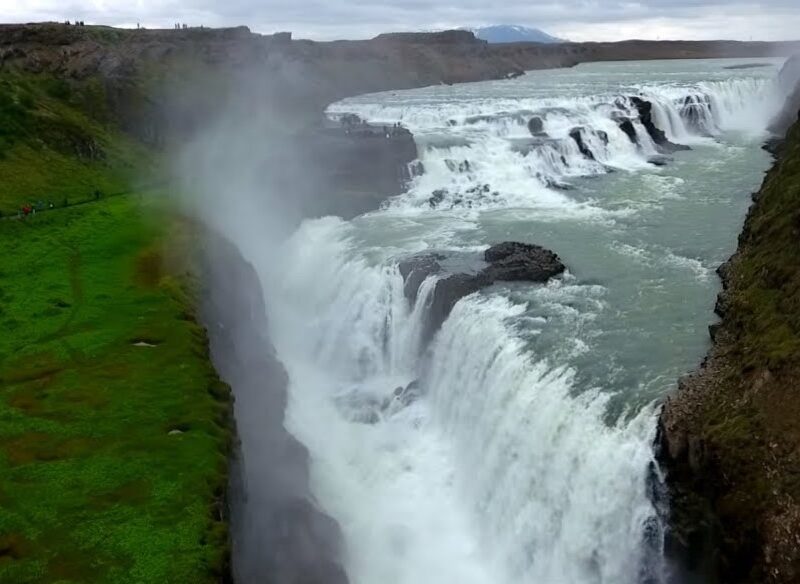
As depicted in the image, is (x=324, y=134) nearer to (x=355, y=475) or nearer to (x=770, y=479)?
(x=355, y=475)

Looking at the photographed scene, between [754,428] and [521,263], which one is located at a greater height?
[521,263]

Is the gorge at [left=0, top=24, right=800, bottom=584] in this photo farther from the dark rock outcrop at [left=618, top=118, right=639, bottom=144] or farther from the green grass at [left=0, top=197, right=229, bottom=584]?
the green grass at [left=0, top=197, right=229, bottom=584]

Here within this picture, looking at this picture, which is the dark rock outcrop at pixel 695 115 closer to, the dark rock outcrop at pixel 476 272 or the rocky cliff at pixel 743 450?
the dark rock outcrop at pixel 476 272

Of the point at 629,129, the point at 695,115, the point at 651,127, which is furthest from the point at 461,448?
the point at 695,115

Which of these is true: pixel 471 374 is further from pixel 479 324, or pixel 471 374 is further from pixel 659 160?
pixel 659 160

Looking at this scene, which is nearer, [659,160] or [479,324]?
[479,324]

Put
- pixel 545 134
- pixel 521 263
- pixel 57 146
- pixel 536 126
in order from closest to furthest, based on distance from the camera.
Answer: pixel 521 263, pixel 57 146, pixel 545 134, pixel 536 126
